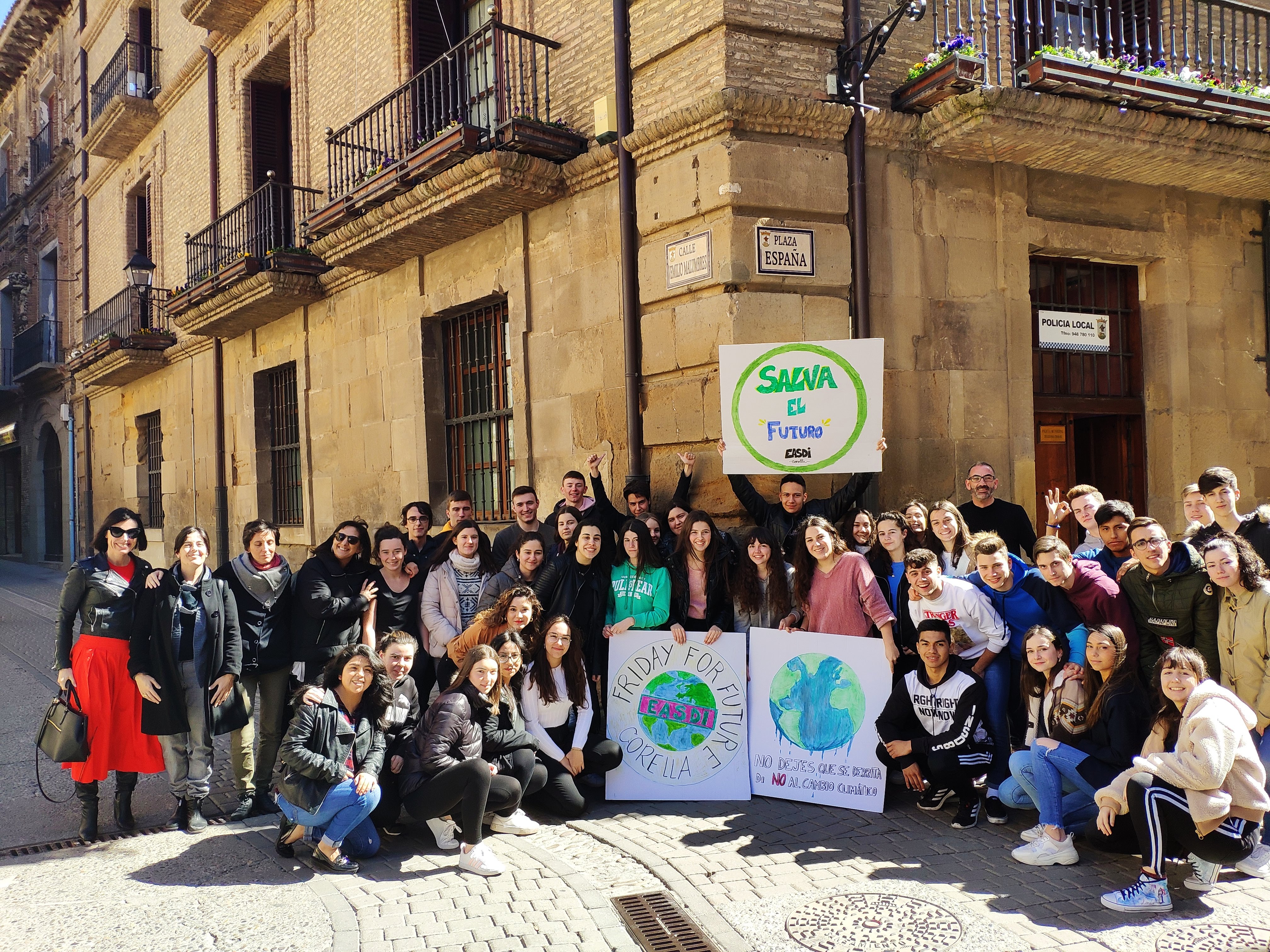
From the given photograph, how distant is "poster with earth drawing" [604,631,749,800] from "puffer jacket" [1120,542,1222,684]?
6.81 feet

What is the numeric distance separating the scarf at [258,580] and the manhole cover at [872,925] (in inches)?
131

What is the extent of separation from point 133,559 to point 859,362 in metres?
4.46

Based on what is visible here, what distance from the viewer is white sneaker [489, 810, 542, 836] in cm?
517

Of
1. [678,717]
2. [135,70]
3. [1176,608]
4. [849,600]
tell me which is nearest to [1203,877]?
[1176,608]

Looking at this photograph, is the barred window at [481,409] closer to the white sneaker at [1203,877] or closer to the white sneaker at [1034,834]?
the white sneaker at [1034,834]

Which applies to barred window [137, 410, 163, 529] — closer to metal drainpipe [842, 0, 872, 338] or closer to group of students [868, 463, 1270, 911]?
metal drainpipe [842, 0, 872, 338]

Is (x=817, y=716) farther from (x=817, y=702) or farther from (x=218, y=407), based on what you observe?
(x=218, y=407)

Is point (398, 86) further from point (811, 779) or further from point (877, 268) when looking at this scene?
point (811, 779)

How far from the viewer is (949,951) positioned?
3682 mm

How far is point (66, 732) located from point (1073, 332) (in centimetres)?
787

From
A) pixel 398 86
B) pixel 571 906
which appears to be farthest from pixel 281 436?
pixel 571 906

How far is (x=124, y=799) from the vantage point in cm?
539

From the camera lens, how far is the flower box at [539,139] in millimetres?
7879

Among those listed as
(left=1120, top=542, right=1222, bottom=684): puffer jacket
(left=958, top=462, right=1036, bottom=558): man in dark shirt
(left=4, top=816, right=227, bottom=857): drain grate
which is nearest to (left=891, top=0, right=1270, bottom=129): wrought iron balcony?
(left=958, top=462, right=1036, bottom=558): man in dark shirt
